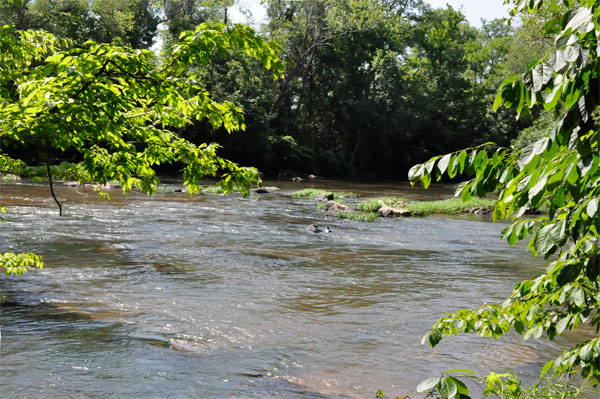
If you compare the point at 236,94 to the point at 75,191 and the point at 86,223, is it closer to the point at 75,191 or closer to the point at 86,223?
the point at 75,191

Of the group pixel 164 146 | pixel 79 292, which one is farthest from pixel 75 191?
pixel 164 146

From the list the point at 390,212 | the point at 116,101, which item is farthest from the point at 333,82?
the point at 116,101

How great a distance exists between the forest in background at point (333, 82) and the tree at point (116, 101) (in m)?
33.5

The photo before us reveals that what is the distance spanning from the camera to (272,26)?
45.4 meters

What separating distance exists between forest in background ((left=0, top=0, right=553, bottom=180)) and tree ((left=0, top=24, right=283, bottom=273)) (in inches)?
1318

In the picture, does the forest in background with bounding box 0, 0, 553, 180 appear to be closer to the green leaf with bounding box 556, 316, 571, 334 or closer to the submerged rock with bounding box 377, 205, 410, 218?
the submerged rock with bounding box 377, 205, 410, 218

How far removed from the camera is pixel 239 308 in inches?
348

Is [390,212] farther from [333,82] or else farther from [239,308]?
[333,82]

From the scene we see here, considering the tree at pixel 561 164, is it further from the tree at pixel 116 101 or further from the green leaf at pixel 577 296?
the tree at pixel 116 101

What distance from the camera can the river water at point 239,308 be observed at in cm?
612

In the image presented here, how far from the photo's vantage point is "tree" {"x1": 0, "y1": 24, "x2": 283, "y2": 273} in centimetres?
386

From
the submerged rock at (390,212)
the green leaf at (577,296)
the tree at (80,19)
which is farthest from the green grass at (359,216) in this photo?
the tree at (80,19)

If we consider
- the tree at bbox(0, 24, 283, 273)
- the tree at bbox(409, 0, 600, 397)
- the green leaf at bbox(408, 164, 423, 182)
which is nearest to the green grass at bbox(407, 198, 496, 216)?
the tree at bbox(0, 24, 283, 273)

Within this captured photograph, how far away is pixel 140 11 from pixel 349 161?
23.1 m
